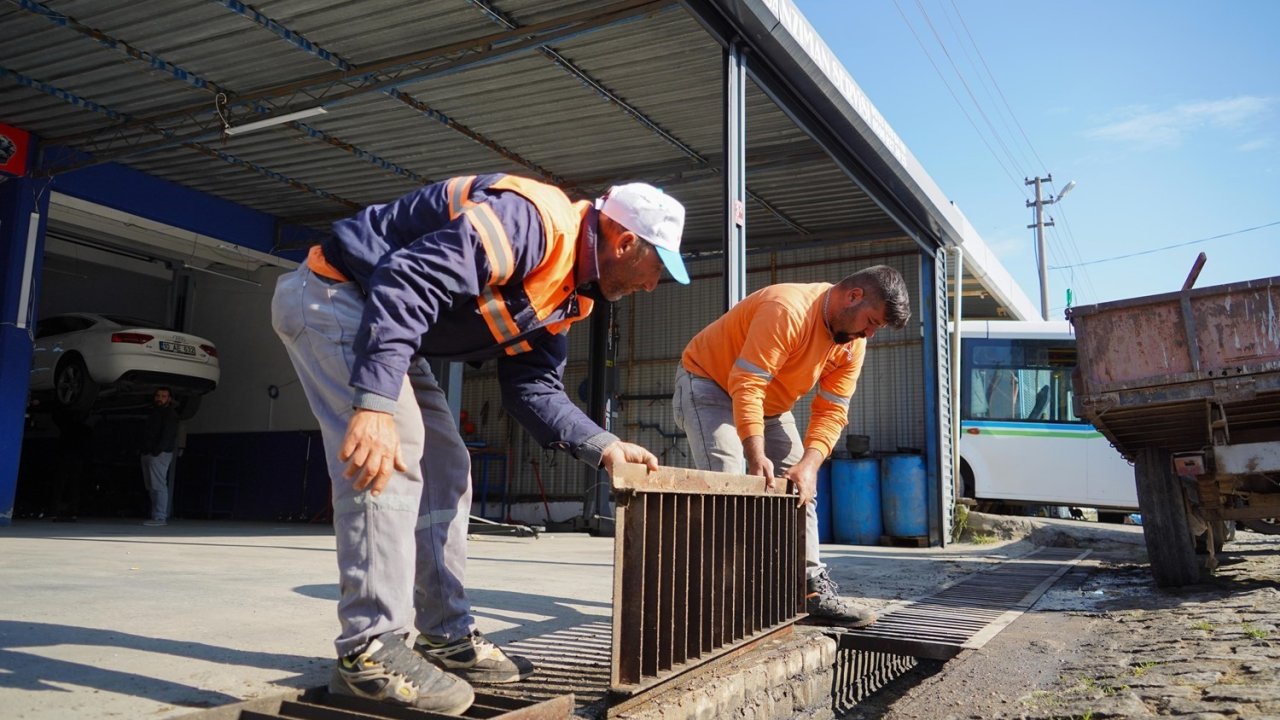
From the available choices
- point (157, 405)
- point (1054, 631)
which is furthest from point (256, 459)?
point (1054, 631)

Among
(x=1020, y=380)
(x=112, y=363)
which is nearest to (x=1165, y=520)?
(x=1020, y=380)

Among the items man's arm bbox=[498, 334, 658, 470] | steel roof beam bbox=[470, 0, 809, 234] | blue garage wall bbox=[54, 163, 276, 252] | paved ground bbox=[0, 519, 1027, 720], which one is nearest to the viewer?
paved ground bbox=[0, 519, 1027, 720]

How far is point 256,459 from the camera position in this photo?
14.3 meters

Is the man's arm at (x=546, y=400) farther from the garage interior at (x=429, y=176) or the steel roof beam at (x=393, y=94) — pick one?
the steel roof beam at (x=393, y=94)

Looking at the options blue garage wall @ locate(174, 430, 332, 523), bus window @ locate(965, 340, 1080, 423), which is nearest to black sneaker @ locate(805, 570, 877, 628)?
blue garage wall @ locate(174, 430, 332, 523)

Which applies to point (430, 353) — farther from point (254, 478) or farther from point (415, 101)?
point (254, 478)

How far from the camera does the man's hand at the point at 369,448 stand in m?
2.12

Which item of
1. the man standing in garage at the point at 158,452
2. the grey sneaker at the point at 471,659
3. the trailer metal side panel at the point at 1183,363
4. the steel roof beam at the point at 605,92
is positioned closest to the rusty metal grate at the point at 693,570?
the grey sneaker at the point at 471,659

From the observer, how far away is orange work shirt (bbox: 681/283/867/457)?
3.92m

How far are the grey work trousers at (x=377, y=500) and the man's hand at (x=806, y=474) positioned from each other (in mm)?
1660

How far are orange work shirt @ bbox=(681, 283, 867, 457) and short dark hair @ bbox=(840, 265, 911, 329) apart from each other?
0.54ft

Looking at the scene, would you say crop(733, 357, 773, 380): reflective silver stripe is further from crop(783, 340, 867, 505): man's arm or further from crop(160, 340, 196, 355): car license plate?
crop(160, 340, 196, 355): car license plate

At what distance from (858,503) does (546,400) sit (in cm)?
976

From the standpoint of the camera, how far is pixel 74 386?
12.0 metres
